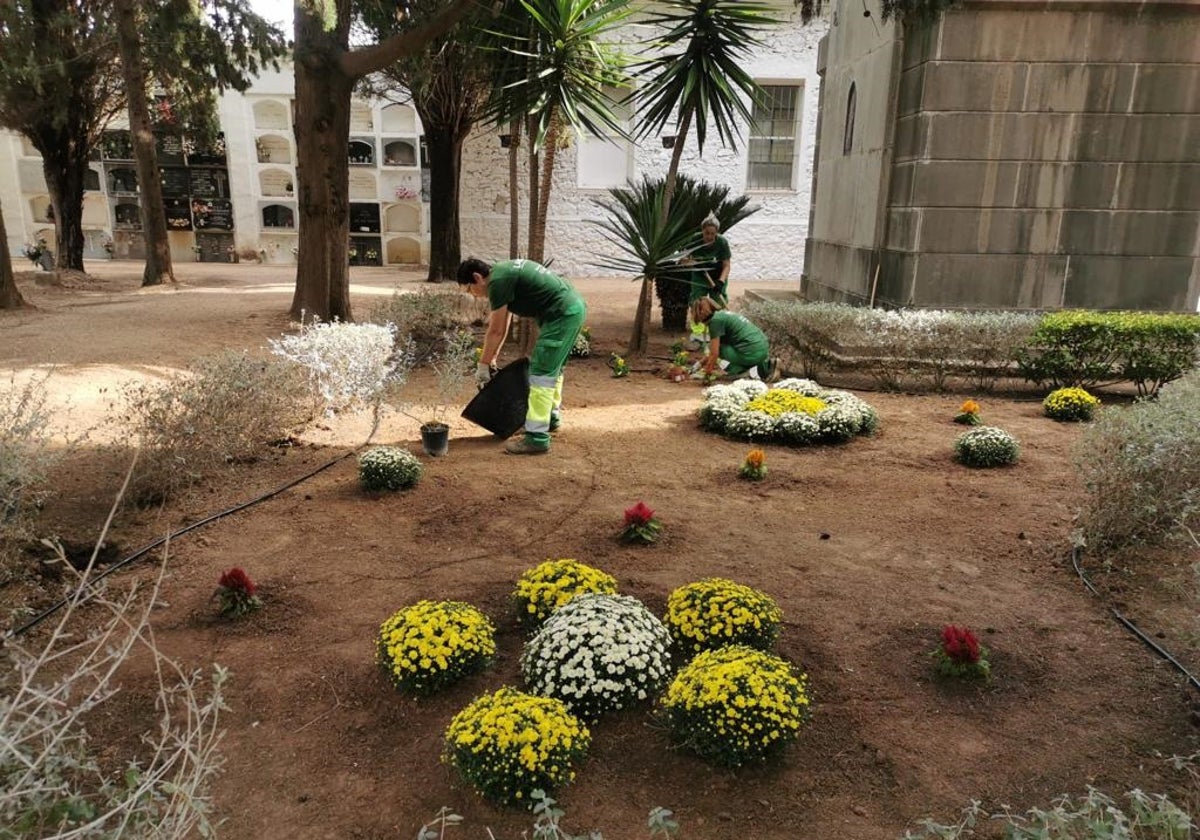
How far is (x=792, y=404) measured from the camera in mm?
6855

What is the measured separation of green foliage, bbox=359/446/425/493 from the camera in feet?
16.9

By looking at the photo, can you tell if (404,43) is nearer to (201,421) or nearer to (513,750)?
(201,421)

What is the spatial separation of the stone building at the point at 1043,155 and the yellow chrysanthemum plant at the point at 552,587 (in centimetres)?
727

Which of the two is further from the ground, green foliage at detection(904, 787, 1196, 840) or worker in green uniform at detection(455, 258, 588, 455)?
worker in green uniform at detection(455, 258, 588, 455)

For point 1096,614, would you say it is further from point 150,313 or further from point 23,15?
point 23,15

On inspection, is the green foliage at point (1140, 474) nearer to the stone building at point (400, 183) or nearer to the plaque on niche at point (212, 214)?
the stone building at point (400, 183)

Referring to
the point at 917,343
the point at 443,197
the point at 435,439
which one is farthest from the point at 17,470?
the point at 443,197

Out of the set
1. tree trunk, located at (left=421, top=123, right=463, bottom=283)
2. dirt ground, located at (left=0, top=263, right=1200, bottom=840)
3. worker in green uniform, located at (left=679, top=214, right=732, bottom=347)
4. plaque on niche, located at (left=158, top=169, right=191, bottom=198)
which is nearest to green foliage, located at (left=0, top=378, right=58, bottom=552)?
dirt ground, located at (left=0, top=263, right=1200, bottom=840)

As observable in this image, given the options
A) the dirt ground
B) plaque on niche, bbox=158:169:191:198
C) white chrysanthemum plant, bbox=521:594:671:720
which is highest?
plaque on niche, bbox=158:169:191:198

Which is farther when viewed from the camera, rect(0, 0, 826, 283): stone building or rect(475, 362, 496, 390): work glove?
rect(0, 0, 826, 283): stone building

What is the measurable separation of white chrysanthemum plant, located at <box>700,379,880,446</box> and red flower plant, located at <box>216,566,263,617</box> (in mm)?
4120

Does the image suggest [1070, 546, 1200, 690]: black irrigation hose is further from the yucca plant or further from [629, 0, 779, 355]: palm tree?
[629, 0, 779, 355]: palm tree

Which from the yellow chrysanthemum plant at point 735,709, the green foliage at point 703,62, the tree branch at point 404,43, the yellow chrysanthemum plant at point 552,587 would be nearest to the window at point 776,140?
the green foliage at point 703,62

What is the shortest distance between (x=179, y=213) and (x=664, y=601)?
2549 centimetres
